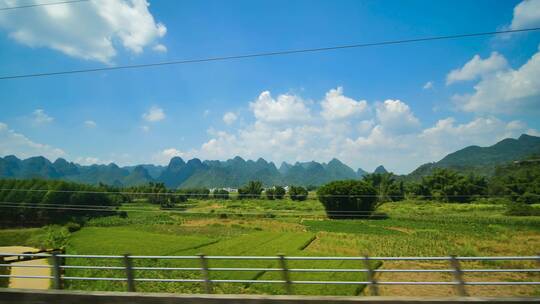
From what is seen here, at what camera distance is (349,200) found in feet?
220

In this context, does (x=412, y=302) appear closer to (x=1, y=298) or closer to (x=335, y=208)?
(x=1, y=298)

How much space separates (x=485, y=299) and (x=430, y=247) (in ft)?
96.6

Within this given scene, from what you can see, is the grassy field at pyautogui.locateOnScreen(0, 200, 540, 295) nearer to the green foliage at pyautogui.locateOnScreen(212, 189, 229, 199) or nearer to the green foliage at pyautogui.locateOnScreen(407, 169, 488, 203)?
the green foliage at pyautogui.locateOnScreen(407, 169, 488, 203)

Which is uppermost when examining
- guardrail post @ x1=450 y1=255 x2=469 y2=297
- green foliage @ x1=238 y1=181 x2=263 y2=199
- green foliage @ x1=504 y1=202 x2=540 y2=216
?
green foliage @ x1=238 y1=181 x2=263 y2=199

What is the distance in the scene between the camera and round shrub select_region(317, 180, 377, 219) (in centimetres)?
6669

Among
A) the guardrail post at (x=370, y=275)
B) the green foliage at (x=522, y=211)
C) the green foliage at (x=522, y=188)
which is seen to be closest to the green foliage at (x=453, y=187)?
the green foliage at (x=522, y=188)

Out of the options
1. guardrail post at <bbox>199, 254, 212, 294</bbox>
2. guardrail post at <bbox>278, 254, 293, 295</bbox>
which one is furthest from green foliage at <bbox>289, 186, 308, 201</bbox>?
guardrail post at <bbox>278, 254, 293, 295</bbox>

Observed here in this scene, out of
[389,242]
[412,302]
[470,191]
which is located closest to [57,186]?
[389,242]

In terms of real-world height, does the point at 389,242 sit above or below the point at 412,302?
below

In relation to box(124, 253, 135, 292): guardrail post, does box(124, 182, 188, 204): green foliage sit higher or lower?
higher

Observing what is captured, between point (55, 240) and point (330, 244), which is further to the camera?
point (55, 240)

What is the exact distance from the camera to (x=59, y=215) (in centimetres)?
6494

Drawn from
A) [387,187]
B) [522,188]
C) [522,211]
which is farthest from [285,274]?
[387,187]

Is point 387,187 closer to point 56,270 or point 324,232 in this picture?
point 324,232
